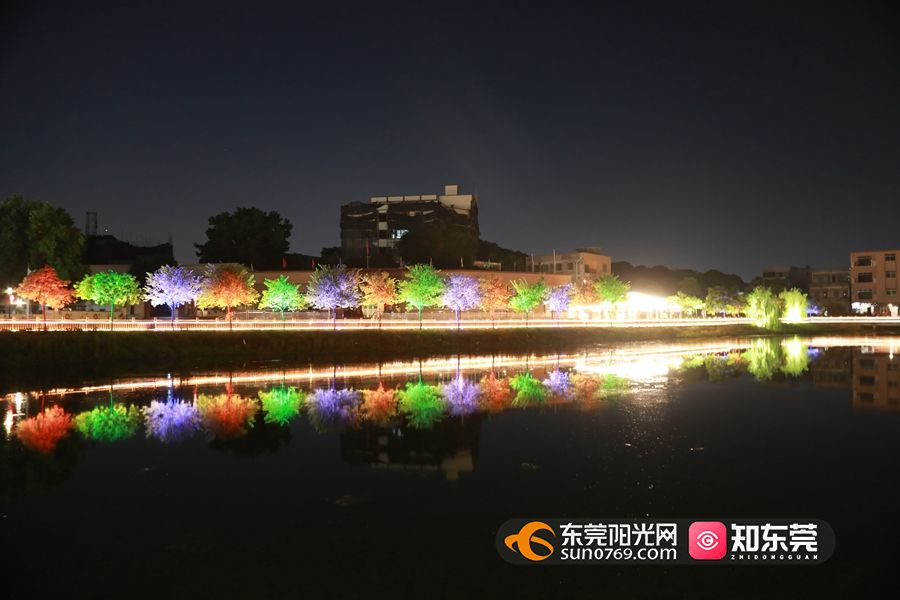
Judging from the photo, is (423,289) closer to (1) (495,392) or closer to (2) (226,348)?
(2) (226,348)

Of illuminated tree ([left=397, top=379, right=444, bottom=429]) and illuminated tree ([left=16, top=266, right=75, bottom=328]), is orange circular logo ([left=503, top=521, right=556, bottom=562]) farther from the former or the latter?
illuminated tree ([left=16, top=266, right=75, bottom=328])

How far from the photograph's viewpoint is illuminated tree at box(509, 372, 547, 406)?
24.3 metres

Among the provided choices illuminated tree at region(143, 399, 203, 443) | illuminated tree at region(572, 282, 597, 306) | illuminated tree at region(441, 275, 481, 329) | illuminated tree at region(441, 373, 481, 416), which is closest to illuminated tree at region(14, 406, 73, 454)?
illuminated tree at region(143, 399, 203, 443)

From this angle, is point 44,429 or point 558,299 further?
point 558,299

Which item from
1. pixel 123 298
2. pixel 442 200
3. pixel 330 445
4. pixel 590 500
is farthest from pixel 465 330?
pixel 442 200

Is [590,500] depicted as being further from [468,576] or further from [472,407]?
[472,407]

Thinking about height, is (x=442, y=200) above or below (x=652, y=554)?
above

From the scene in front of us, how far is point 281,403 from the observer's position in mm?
23844

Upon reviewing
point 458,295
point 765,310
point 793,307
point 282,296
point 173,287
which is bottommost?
point 765,310

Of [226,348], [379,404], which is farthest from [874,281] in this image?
[379,404]

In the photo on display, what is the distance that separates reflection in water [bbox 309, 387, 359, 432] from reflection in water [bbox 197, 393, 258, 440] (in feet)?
6.53

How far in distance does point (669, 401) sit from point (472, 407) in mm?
7168

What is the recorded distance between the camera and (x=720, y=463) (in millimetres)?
14617

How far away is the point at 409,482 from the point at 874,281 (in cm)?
11981
